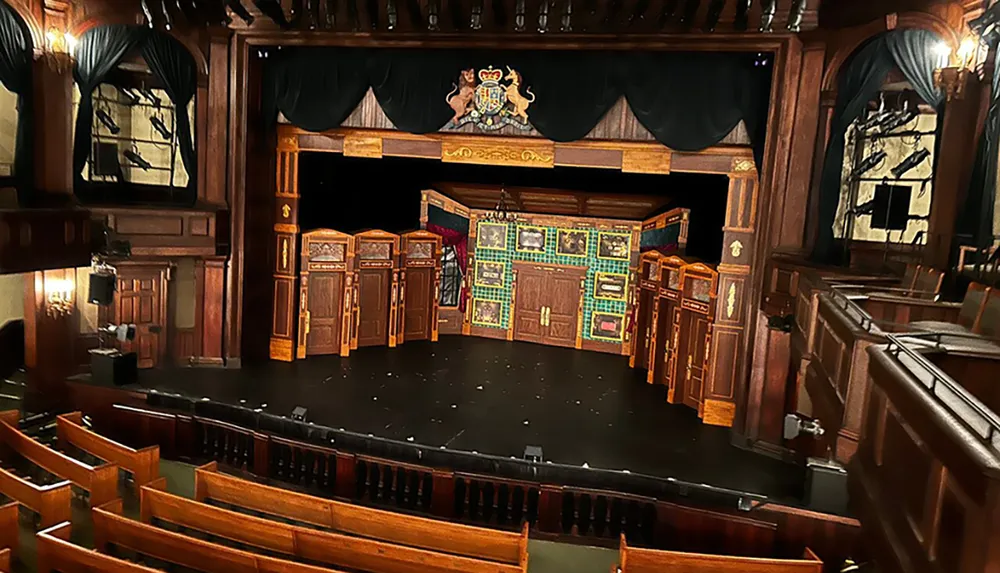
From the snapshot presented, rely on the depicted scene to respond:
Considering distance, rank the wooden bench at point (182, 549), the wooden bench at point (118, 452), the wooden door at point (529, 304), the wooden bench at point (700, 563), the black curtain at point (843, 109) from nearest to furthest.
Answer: the wooden bench at point (182, 549) < the wooden bench at point (700, 563) < the wooden bench at point (118, 452) < the black curtain at point (843, 109) < the wooden door at point (529, 304)

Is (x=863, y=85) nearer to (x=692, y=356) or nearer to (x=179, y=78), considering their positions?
(x=692, y=356)

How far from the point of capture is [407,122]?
972 cm

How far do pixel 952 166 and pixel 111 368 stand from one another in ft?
31.6

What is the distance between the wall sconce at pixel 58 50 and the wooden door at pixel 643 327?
9468 millimetres

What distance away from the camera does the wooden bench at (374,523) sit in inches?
186

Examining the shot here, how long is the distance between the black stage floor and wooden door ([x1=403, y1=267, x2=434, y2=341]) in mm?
925

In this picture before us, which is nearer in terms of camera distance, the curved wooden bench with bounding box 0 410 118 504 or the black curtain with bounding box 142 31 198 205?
the curved wooden bench with bounding box 0 410 118 504

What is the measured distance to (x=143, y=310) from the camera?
32.7ft

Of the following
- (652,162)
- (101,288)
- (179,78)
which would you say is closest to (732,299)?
(652,162)

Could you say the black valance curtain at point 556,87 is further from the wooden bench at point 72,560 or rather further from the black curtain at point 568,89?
the wooden bench at point 72,560

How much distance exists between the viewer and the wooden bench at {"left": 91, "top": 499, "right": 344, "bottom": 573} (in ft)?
13.2

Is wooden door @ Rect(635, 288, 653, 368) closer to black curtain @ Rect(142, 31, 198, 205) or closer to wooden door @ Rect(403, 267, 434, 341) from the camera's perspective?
wooden door @ Rect(403, 267, 434, 341)

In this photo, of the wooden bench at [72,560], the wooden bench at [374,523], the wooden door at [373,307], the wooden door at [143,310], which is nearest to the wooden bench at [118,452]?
the wooden bench at [374,523]

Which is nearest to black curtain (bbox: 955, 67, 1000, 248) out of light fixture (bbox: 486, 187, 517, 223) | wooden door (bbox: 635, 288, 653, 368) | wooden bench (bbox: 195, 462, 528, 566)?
wooden bench (bbox: 195, 462, 528, 566)
